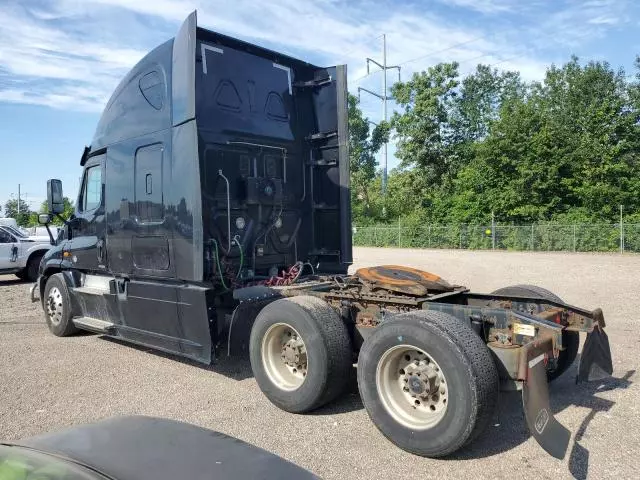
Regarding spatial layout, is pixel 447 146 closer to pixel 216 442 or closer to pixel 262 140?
pixel 262 140

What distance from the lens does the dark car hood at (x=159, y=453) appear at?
2066mm

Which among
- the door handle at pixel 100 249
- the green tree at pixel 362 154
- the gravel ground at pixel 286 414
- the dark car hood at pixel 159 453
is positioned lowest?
the gravel ground at pixel 286 414

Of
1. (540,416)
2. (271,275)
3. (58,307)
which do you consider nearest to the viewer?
(540,416)

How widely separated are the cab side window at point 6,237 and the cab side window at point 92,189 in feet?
32.2

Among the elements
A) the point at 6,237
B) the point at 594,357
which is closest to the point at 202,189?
the point at 594,357

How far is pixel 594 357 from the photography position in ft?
14.8

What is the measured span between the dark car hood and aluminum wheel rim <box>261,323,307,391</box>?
228 centimetres

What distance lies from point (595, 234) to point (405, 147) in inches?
693

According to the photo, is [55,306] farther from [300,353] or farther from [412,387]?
[412,387]

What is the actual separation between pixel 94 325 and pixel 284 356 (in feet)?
10.8

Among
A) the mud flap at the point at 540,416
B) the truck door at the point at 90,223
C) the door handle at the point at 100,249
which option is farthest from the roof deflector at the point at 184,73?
the mud flap at the point at 540,416

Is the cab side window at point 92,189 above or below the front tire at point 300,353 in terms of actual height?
above

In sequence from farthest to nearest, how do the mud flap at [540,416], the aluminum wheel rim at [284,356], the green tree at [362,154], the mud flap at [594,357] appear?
the green tree at [362,154]
the aluminum wheel rim at [284,356]
the mud flap at [594,357]
the mud flap at [540,416]

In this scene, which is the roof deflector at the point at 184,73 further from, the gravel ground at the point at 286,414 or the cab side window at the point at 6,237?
the cab side window at the point at 6,237
